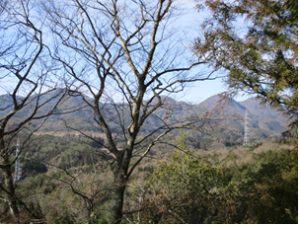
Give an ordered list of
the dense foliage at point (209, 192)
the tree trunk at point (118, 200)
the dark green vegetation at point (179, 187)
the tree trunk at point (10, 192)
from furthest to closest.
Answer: the dense foliage at point (209, 192), the dark green vegetation at point (179, 187), the tree trunk at point (118, 200), the tree trunk at point (10, 192)

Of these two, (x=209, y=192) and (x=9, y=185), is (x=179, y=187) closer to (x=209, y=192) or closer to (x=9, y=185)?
(x=209, y=192)

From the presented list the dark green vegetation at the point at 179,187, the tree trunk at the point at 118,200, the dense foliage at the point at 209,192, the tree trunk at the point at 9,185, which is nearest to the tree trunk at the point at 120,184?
the tree trunk at the point at 118,200

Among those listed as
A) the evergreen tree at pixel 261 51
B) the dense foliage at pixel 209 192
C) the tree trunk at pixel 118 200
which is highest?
the evergreen tree at pixel 261 51

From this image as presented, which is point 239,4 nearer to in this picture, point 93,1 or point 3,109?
point 93,1

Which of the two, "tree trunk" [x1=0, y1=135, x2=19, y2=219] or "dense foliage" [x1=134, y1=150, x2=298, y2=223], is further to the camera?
"dense foliage" [x1=134, y1=150, x2=298, y2=223]

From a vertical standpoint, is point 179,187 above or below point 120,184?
below

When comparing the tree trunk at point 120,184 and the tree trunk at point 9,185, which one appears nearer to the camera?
the tree trunk at point 9,185

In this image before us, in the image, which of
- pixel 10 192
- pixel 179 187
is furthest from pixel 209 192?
pixel 10 192

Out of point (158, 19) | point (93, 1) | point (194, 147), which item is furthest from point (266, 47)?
point (93, 1)

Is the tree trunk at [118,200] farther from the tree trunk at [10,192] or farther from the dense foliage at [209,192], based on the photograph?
the dense foliage at [209,192]

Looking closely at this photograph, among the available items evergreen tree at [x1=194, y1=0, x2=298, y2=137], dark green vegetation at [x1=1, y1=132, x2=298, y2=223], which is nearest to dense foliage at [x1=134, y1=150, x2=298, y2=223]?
dark green vegetation at [x1=1, y1=132, x2=298, y2=223]

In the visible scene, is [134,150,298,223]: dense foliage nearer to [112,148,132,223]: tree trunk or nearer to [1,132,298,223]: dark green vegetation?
[1,132,298,223]: dark green vegetation

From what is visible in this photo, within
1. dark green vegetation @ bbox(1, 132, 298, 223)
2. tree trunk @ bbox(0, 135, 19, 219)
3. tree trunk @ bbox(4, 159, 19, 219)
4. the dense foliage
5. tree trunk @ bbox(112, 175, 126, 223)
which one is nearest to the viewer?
tree trunk @ bbox(0, 135, 19, 219)

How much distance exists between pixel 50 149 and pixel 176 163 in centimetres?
371
